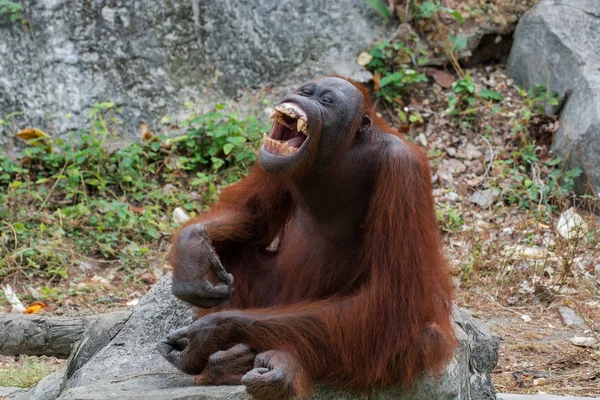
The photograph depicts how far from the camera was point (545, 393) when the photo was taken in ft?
14.2

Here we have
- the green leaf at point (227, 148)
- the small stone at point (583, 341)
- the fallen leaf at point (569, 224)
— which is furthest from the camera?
the green leaf at point (227, 148)

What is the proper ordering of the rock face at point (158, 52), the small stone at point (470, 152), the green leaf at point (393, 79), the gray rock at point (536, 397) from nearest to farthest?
the gray rock at point (536, 397) → the rock face at point (158, 52) → the small stone at point (470, 152) → the green leaf at point (393, 79)

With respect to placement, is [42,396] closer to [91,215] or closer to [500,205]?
[91,215]

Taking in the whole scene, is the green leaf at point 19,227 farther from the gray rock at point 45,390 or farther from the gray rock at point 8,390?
the gray rock at point 45,390

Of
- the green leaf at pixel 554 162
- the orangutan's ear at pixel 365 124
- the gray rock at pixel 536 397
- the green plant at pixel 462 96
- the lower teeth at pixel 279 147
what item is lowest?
the green leaf at pixel 554 162

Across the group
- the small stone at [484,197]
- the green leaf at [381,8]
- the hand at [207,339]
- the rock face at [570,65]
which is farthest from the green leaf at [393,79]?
the hand at [207,339]

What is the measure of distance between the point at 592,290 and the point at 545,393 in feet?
4.64

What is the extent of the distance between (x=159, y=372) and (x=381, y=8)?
4668mm

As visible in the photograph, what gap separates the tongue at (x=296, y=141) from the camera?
321 cm

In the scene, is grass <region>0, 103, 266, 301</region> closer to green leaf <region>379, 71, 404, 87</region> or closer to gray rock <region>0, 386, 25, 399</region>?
green leaf <region>379, 71, 404, 87</region>

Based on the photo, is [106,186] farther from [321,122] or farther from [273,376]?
[273,376]

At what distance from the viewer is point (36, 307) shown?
5.41 m

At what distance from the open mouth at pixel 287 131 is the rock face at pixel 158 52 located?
3.87 m

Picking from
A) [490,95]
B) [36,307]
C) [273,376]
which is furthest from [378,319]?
[490,95]
